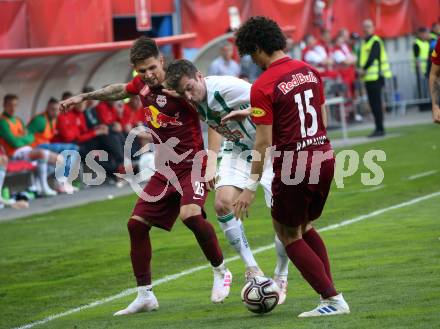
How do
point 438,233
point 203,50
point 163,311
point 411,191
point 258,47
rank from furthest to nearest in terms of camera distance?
point 203,50 < point 411,191 < point 438,233 < point 163,311 < point 258,47

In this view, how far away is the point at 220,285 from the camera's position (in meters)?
9.37

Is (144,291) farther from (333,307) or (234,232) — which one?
(333,307)

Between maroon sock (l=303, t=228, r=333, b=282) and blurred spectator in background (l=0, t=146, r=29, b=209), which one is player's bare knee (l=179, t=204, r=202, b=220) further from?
blurred spectator in background (l=0, t=146, r=29, b=209)

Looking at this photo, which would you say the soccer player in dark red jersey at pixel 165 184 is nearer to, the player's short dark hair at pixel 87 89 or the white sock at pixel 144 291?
the white sock at pixel 144 291

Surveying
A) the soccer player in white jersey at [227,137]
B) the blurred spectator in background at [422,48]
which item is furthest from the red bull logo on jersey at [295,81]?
the blurred spectator in background at [422,48]

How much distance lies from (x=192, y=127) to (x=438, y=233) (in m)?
3.67

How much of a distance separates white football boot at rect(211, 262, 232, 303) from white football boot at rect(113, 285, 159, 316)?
47cm

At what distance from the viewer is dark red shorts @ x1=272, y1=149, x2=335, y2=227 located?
7955mm

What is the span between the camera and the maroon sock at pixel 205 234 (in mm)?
9312

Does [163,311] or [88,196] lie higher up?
[163,311]

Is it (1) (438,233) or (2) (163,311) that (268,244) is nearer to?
(1) (438,233)

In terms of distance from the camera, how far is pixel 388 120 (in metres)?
30.1

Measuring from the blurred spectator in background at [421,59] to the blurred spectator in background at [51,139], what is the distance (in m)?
11.6

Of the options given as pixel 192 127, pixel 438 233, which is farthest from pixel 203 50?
pixel 192 127
